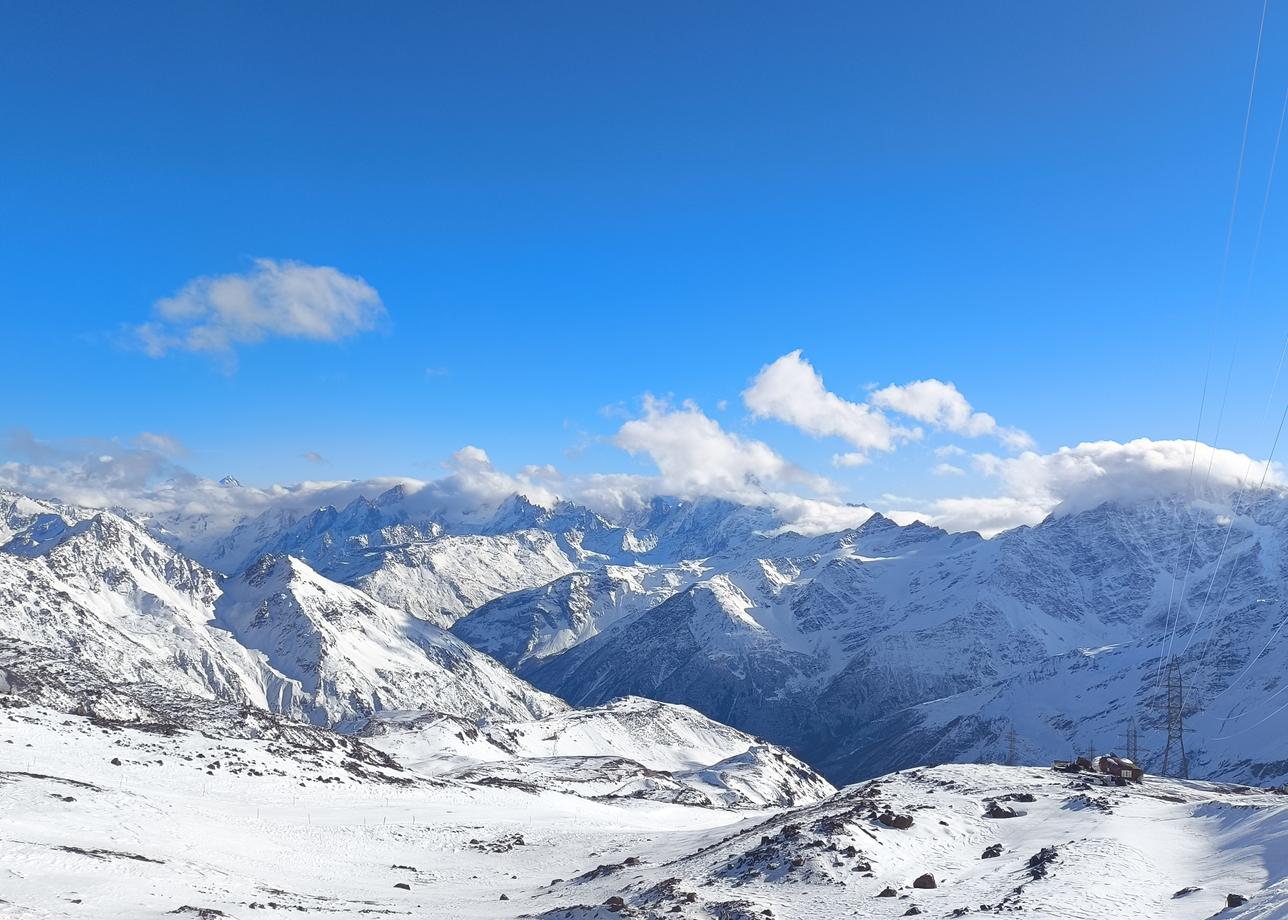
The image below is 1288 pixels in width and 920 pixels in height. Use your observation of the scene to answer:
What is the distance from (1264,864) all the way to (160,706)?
155 metres

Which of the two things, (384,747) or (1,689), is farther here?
(384,747)

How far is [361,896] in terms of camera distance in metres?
44.4

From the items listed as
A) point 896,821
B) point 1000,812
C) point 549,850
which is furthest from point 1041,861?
point 549,850

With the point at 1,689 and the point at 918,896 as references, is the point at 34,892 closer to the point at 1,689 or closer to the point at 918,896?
the point at 918,896

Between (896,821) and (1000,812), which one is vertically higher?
(896,821)

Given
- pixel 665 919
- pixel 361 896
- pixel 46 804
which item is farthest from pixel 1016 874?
pixel 46 804

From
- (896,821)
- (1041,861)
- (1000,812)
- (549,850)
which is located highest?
(1041,861)

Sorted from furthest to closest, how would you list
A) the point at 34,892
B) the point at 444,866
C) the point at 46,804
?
the point at 444,866 → the point at 46,804 → the point at 34,892

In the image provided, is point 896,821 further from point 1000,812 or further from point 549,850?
point 549,850

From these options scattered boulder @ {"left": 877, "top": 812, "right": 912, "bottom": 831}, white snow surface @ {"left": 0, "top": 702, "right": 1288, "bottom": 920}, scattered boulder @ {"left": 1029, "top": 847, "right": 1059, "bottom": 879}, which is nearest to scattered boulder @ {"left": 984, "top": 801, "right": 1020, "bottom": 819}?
white snow surface @ {"left": 0, "top": 702, "right": 1288, "bottom": 920}

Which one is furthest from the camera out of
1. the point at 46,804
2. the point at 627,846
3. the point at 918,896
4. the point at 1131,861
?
the point at 627,846

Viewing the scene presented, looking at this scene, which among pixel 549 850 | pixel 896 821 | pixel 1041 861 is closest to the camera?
pixel 1041 861

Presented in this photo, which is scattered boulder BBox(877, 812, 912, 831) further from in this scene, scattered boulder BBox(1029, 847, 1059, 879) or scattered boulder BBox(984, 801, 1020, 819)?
scattered boulder BBox(984, 801, 1020, 819)

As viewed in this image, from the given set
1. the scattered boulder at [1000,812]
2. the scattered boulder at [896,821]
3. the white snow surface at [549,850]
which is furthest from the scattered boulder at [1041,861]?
the scattered boulder at [1000,812]
